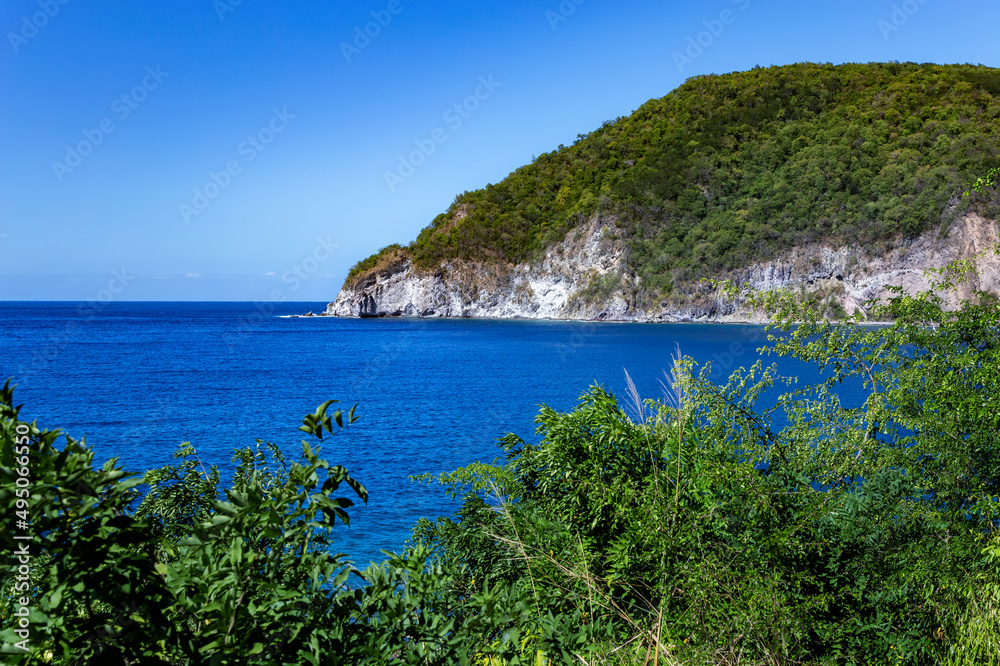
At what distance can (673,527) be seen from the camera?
5.77m

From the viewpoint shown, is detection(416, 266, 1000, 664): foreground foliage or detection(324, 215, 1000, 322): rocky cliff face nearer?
detection(416, 266, 1000, 664): foreground foliage

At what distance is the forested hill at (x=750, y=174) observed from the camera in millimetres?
89250

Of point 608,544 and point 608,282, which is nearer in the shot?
point 608,544

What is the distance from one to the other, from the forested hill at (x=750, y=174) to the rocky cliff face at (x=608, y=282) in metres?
2.32

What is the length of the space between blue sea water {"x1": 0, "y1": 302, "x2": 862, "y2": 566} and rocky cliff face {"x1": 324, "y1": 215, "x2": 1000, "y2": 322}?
54.1ft

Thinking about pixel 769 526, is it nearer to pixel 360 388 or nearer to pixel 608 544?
pixel 608 544

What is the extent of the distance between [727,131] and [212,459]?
11532 centimetres

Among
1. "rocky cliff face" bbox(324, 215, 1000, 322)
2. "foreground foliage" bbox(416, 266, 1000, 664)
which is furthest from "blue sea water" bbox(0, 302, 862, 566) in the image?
"rocky cliff face" bbox(324, 215, 1000, 322)

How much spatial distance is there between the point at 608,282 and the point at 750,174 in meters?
30.7

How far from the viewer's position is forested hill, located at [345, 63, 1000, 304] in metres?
89.2

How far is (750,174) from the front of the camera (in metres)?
106

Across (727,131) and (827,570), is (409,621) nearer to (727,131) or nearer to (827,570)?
(827,570)

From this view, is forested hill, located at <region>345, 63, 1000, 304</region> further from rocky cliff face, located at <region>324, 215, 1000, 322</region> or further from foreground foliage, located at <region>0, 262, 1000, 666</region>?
foreground foliage, located at <region>0, 262, 1000, 666</region>

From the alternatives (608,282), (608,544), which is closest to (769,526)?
(608,544)
